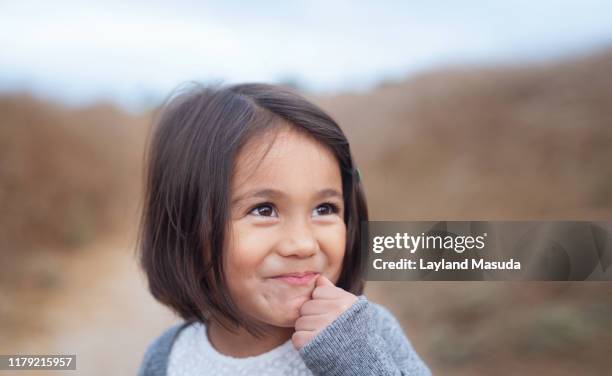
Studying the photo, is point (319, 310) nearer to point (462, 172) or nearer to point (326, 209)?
point (326, 209)

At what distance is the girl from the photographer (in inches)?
24.6

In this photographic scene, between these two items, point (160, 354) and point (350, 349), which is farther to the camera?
point (160, 354)

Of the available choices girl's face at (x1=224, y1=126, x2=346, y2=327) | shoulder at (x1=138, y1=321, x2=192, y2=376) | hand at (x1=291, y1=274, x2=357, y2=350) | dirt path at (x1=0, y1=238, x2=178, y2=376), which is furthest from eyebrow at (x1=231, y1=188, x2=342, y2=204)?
dirt path at (x1=0, y1=238, x2=178, y2=376)

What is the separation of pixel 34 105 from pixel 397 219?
2.05 ft

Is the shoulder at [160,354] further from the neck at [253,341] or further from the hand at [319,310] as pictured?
the hand at [319,310]

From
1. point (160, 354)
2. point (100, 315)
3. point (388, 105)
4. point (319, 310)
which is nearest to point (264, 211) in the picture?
point (319, 310)

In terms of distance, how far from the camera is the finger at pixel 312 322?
2.04ft

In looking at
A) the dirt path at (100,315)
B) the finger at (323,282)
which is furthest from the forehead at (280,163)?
the dirt path at (100,315)

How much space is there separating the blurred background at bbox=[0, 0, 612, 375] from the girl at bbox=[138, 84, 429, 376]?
0.67 ft

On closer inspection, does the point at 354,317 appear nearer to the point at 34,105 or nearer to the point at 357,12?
the point at 357,12

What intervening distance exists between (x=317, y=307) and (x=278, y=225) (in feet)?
0.33

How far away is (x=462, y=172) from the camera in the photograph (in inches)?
38.6

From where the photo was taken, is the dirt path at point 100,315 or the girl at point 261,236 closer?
the girl at point 261,236

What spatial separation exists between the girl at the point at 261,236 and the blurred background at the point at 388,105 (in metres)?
0.21
